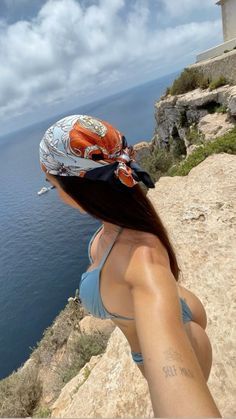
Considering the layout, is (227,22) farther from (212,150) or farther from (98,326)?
(98,326)

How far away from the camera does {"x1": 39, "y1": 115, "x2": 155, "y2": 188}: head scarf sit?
1.75 m

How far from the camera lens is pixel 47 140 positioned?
1900 millimetres

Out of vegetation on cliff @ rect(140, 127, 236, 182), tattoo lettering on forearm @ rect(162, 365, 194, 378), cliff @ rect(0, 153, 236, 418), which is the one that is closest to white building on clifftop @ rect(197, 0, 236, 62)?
vegetation on cliff @ rect(140, 127, 236, 182)

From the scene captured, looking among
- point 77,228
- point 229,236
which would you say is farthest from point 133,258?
point 77,228

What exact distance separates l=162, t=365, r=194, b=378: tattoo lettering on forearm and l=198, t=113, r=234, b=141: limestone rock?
42.1 ft

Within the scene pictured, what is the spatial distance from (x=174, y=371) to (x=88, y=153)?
110 cm

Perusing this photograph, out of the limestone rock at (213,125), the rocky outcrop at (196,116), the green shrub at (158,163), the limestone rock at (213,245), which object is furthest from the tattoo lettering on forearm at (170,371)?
the green shrub at (158,163)

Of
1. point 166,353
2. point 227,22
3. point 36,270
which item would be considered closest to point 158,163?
point 227,22

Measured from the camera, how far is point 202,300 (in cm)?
426

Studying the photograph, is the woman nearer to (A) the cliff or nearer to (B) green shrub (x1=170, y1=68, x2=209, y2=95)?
(A) the cliff

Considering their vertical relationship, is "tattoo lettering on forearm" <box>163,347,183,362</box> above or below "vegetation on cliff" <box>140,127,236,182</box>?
above

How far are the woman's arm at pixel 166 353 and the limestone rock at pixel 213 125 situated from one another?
1258 centimetres

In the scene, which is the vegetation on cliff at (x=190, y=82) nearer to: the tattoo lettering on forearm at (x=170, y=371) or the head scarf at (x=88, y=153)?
the head scarf at (x=88, y=153)

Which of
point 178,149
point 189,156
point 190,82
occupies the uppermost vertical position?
point 190,82
